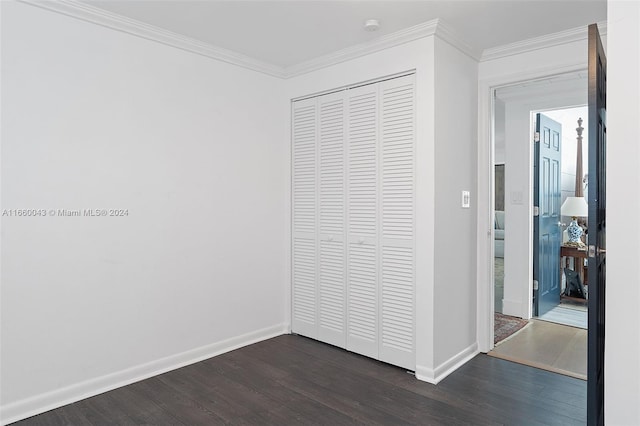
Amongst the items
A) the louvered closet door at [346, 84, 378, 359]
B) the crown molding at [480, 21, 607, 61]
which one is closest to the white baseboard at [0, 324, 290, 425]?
the louvered closet door at [346, 84, 378, 359]

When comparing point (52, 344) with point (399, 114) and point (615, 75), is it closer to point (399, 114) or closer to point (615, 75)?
point (399, 114)

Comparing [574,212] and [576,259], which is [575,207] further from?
[576,259]

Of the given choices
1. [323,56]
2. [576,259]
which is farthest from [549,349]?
[323,56]

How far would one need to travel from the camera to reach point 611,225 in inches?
66.0

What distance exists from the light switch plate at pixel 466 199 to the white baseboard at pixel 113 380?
6.59 ft

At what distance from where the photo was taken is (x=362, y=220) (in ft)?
11.0

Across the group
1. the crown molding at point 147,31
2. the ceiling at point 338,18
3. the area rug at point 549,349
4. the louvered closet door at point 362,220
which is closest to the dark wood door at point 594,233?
the ceiling at point 338,18

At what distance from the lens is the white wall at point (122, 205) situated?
244cm

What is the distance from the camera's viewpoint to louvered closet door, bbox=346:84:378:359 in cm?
326

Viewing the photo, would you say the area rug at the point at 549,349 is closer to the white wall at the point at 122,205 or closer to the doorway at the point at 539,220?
the doorway at the point at 539,220

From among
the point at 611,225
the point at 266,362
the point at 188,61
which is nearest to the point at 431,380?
the point at 266,362

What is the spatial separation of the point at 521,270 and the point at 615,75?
3.21 meters

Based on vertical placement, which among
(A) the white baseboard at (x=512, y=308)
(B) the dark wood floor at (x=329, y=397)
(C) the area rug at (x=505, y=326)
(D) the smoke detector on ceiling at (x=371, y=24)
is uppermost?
(D) the smoke detector on ceiling at (x=371, y=24)

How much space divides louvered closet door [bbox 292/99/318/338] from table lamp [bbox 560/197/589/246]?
11.0ft
